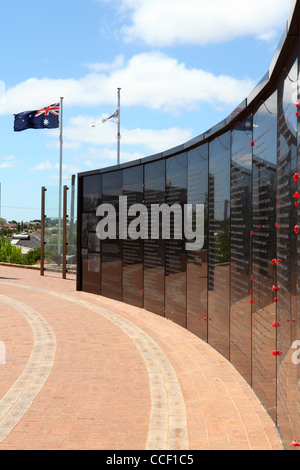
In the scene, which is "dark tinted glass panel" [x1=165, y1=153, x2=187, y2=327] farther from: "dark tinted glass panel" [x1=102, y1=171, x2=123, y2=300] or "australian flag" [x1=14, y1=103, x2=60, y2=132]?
"australian flag" [x1=14, y1=103, x2=60, y2=132]

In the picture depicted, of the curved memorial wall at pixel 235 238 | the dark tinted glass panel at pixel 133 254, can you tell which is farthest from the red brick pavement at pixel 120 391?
the dark tinted glass panel at pixel 133 254

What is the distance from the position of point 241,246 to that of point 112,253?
7.07m

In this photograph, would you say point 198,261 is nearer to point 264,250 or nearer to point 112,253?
point 264,250

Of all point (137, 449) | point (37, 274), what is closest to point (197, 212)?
point (137, 449)

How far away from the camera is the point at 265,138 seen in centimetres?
535

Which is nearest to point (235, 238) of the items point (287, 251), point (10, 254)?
point (287, 251)

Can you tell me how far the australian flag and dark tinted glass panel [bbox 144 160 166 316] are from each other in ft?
56.2

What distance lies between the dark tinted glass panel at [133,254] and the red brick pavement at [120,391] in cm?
156

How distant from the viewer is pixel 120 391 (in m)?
6.00

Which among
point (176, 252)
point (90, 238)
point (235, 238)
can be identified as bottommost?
point (176, 252)

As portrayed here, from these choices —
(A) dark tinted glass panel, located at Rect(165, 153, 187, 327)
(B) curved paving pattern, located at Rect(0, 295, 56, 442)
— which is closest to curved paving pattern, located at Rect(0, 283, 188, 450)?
(B) curved paving pattern, located at Rect(0, 295, 56, 442)

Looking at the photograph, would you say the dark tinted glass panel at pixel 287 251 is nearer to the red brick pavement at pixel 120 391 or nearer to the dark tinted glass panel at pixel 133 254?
the red brick pavement at pixel 120 391

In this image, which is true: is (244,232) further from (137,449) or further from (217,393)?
(137,449)

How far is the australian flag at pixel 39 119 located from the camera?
1065 inches
